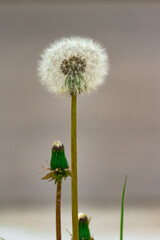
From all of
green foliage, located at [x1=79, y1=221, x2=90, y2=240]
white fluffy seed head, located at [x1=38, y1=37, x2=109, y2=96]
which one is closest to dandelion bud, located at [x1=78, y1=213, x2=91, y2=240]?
green foliage, located at [x1=79, y1=221, x2=90, y2=240]

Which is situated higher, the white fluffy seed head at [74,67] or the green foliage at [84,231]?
the white fluffy seed head at [74,67]

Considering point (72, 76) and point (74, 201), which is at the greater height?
point (72, 76)

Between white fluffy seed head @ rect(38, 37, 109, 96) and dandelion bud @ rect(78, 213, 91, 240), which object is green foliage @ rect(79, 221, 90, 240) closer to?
dandelion bud @ rect(78, 213, 91, 240)

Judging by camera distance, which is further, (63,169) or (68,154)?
(68,154)

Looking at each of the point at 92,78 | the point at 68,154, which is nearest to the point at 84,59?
the point at 92,78

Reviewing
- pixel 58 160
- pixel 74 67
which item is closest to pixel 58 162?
pixel 58 160

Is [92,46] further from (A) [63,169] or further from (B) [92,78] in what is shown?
(A) [63,169]

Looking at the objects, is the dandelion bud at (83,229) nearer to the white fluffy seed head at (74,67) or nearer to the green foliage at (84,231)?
the green foliage at (84,231)

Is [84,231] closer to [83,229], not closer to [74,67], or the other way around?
[83,229]

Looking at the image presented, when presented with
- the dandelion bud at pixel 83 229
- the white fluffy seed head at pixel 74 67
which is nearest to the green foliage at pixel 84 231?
the dandelion bud at pixel 83 229
